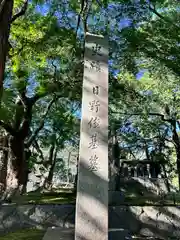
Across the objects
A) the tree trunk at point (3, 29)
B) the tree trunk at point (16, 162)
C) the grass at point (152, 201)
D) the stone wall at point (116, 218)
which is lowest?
the stone wall at point (116, 218)

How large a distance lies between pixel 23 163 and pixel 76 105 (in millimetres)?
3415

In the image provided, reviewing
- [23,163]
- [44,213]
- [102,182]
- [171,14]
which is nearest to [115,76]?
[171,14]

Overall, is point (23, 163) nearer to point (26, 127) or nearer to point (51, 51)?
point (26, 127)

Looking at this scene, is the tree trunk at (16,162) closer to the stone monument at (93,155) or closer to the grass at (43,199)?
the grass at (43,199)

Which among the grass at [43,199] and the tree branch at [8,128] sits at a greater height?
the tree branch at [8,128]

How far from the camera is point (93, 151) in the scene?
395 centimetres

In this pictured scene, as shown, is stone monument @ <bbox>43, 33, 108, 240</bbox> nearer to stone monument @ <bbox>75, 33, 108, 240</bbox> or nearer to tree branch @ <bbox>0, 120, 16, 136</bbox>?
stone monument @ <bbox>75, 33, 108, 240</bbox>

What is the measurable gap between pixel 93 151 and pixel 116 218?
151 inches

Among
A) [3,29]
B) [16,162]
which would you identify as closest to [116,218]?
[16,162]

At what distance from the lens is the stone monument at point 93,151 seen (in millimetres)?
3590

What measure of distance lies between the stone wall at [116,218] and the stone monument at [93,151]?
3294 millimetres

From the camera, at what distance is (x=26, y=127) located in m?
10.0

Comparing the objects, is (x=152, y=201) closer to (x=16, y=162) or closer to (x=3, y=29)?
(x=16, y=162)

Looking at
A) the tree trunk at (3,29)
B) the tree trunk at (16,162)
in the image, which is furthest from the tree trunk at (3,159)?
the tree trunk at (3,29)
